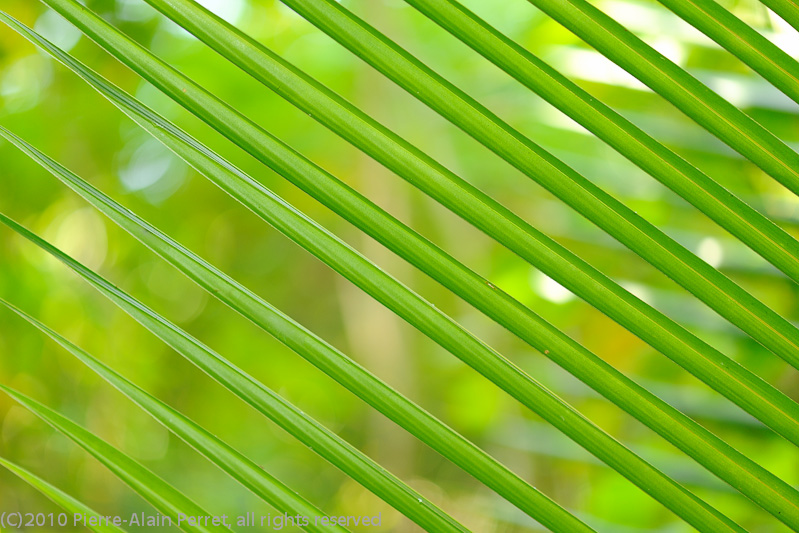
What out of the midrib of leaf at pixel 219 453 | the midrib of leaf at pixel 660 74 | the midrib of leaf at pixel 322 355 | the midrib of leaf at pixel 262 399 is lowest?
the midrib of leaf at pixel 219 453

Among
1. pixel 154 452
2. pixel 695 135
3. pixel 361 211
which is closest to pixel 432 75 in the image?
pixel 361 211

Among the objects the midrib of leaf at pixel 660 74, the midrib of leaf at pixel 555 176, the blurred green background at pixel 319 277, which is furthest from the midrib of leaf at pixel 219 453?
the blurred green background at pixel 319 277

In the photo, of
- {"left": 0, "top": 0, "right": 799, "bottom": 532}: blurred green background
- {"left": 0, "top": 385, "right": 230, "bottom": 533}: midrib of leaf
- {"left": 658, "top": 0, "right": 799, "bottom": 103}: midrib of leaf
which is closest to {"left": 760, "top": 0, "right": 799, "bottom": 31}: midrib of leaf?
{"left": 658, "top": 0, "right": 799, "bottom": 103}: midrib of leaf

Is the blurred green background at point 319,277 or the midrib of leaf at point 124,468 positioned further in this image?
the blurred green background at point 319,277

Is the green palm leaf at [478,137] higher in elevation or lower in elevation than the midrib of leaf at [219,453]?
higher

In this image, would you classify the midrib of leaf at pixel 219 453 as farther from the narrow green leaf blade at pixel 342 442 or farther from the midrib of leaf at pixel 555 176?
the midrib of leaf at pixel 555 176

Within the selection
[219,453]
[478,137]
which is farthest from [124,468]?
[478,137]

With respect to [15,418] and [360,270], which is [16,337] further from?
[360,270]
